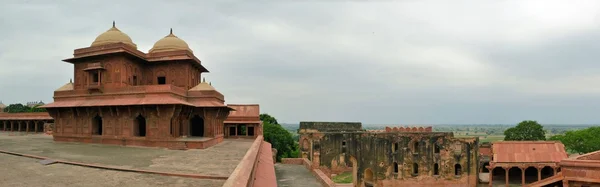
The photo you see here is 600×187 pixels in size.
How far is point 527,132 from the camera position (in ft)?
137

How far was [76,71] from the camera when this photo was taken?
70.0ft

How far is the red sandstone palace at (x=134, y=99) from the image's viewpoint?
17422 millimetres

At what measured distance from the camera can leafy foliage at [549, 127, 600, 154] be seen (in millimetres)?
38906

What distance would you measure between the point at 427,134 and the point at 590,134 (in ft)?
77.2

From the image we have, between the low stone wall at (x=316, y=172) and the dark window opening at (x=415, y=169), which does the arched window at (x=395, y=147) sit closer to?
the dark window opening at (x=415, y=169)

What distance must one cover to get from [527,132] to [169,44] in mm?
38212

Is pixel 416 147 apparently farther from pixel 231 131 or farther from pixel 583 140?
pixel 583 140

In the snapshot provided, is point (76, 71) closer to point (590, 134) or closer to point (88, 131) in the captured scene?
point (88, 131)

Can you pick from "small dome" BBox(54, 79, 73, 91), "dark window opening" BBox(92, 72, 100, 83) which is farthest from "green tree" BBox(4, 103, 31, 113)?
"dark window opening" BBox(92, 72, 100, 83)

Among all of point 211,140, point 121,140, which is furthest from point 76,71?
point 211,140

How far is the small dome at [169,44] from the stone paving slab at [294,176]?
9.69 meters

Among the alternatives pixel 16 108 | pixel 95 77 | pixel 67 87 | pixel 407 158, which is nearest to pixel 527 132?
pixel 407 158

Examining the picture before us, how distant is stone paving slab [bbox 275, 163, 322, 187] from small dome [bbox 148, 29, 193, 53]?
31.8 ft

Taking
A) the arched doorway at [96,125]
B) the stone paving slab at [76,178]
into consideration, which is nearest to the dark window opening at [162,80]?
the arched doorway at [96,125]
